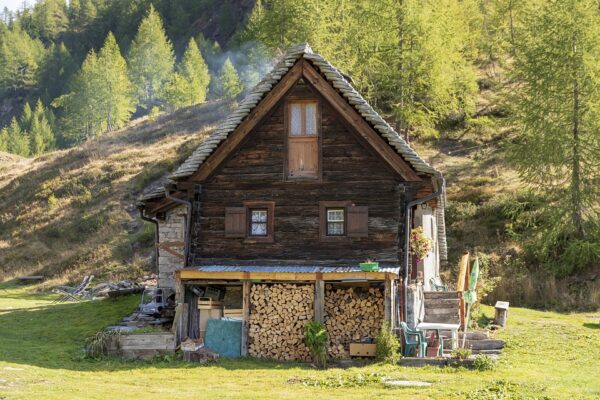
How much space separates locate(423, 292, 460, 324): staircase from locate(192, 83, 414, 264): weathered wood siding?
307 cm

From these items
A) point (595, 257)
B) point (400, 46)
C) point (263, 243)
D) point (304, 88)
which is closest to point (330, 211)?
point (263, 243)

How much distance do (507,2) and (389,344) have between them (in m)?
54.4

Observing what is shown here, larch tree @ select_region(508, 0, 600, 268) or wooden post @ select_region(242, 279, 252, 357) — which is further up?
larch tree @ select_region(508, 0, 600, 268)

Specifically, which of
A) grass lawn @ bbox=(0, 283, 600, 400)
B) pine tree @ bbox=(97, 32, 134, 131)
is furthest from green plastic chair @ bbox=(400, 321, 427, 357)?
pine tree @ bbox=(97, 32, 134, 131)

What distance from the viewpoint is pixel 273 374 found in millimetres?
18453

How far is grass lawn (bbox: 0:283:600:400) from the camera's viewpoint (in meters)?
15.2

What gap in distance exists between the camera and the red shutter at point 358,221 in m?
22.8

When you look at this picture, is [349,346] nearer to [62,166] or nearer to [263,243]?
[263,243]

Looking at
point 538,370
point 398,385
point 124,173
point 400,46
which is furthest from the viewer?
point 124,173

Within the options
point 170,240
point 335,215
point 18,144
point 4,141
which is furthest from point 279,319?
point 4,141

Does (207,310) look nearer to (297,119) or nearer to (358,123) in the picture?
(297,119)

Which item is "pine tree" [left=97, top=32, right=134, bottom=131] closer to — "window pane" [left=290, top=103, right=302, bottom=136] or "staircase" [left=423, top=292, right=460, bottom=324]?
"window pane" [left=290, top=103, right=302, bottom=136]

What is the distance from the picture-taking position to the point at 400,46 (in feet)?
148

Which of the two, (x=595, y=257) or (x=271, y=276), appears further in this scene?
(x=595, y=257)
